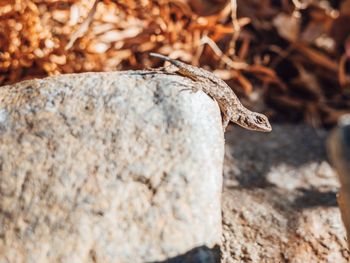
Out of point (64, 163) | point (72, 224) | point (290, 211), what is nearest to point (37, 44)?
point (64, 163)

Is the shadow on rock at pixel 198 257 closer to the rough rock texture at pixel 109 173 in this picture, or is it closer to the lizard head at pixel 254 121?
the rough rock texture at pixel 109 173

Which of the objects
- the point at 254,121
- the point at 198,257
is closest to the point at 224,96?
the point at 254,121

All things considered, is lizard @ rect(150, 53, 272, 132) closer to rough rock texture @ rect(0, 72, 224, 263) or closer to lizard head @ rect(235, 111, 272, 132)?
lizard head @ rect(235, 111, 272, 132)

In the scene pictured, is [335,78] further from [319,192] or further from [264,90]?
[319,192]

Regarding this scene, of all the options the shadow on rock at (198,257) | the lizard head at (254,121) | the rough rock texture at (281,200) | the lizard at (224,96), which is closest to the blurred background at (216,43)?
the rough rock texture at (281,200)

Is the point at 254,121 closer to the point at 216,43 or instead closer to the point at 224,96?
the point at 224,96

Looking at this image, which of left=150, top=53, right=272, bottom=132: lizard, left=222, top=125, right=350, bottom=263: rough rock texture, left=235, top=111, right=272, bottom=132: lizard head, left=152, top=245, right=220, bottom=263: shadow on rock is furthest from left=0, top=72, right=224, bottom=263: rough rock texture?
left=235, top=111, right=272, bottom=132: lizard head
